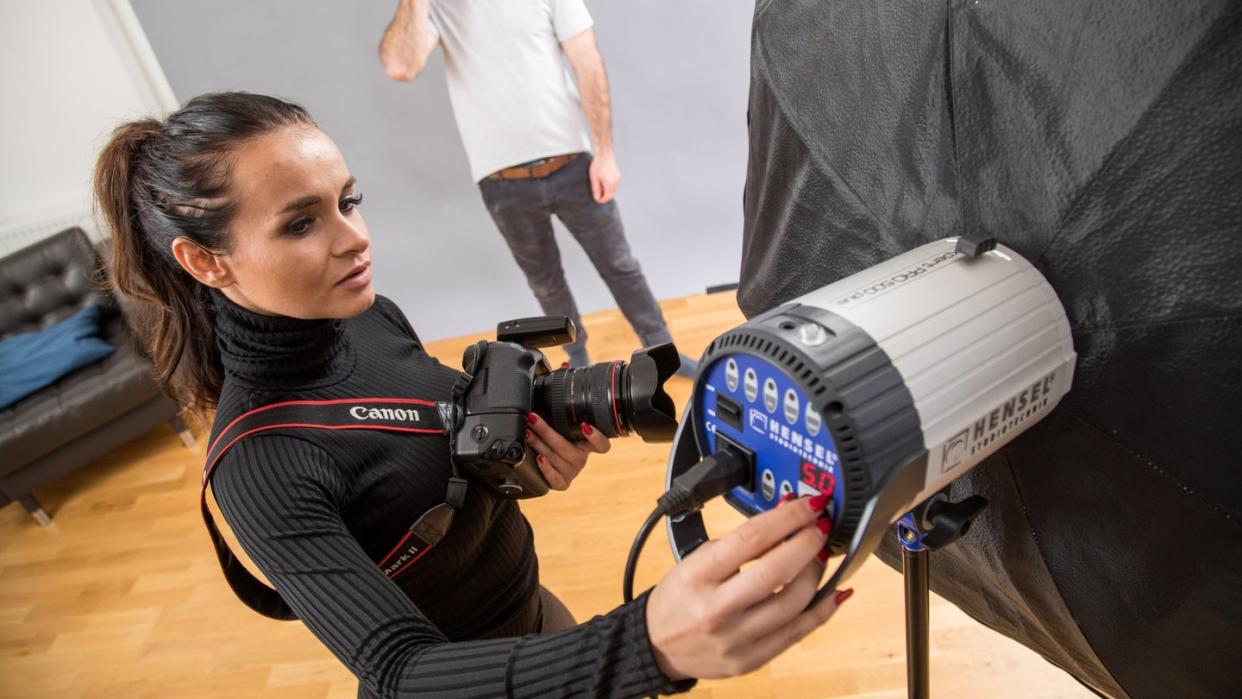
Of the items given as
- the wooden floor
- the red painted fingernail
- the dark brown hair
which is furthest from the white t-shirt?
the red painted fingernail

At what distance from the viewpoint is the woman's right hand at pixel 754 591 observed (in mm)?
493

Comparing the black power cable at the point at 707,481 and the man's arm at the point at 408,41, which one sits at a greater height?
the man's arm at the point at 408,41

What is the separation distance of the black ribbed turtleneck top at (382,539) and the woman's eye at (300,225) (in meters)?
0.12

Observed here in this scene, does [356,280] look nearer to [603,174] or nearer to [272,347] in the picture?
[272,347]

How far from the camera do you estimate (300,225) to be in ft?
2.95

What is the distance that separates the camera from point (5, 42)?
9.84ft

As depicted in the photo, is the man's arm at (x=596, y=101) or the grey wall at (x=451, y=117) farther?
the grey wall at (x=451, y=117)

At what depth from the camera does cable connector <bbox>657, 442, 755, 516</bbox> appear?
560 millimetres

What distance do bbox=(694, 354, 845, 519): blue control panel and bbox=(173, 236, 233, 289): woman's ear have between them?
2.09 feet

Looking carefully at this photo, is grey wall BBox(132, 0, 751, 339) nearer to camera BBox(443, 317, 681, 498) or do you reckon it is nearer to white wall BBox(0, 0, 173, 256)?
white wall BBox(0, 0, 173, 256)

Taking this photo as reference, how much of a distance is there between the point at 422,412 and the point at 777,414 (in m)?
0.62

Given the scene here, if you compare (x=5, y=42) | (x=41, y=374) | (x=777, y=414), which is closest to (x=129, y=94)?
(x=5, y=42)

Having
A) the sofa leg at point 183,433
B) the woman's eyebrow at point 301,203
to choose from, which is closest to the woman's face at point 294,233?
the woman's eyebrow at point 301,203

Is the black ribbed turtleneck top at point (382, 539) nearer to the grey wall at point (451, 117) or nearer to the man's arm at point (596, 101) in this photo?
the man's arm at point (596, 101)
